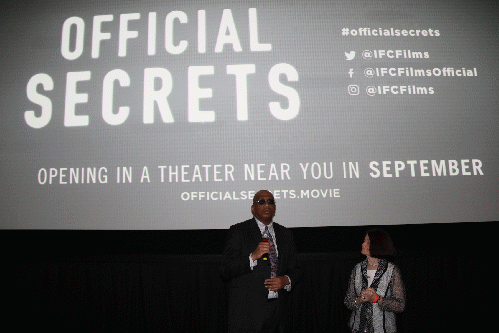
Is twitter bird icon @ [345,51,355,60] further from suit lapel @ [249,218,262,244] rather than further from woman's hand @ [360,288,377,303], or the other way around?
woman's hand @ [360,288,377,303]

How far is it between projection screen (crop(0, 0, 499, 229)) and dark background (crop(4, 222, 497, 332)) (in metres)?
0.29

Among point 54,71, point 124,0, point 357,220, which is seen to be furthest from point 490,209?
point 54,71

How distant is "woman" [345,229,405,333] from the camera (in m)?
1.63

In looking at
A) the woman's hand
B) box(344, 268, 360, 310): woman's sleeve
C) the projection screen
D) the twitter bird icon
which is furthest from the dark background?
the twitter bird icon

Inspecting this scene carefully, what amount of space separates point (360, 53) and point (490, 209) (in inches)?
57.6

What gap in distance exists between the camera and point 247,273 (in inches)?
74.9

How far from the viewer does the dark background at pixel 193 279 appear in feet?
9.10

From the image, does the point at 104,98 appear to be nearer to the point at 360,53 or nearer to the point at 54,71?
the point at 54,71

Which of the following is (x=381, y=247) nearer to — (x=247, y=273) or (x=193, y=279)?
(x=247, y=273)

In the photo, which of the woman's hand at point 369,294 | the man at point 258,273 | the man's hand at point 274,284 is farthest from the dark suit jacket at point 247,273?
the woman's hand at point 369,294

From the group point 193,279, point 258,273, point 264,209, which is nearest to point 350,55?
point 264,209

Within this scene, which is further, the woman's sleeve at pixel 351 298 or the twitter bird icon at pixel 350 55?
the twitter bird icon at pixel 350 55

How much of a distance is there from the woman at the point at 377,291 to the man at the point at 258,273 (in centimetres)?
36

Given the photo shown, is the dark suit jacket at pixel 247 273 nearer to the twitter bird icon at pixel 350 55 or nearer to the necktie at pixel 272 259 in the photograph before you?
the necktie at pixel 272 259
